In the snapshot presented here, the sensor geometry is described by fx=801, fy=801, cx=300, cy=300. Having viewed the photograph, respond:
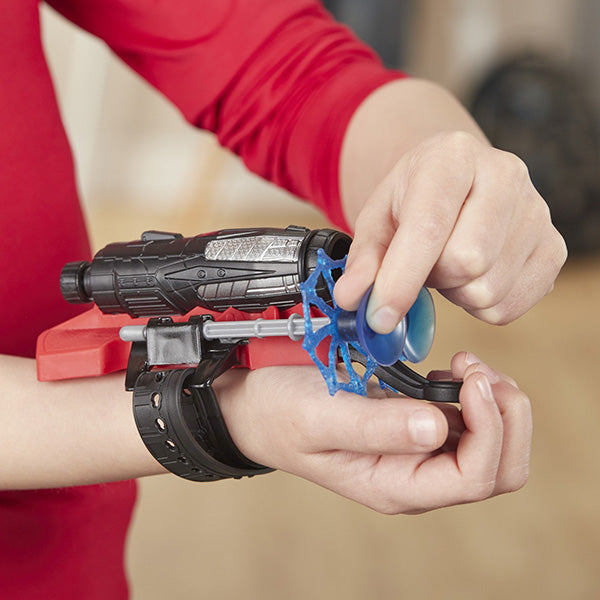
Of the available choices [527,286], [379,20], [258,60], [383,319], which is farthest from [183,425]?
[379,20]

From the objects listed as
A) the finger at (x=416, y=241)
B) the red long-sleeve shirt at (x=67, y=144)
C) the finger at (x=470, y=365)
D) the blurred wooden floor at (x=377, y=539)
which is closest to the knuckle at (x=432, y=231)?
the finger at (x=416, y=241)

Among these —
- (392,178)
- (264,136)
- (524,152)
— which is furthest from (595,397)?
(392,178)

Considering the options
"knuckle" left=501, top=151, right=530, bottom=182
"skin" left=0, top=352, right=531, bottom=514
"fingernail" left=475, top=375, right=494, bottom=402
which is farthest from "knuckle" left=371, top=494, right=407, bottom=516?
"knuckle" left=501, top=151, right=530, bottom=182

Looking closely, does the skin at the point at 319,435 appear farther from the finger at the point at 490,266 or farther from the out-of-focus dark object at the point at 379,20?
the out-of-focus dark object at the point at 379,20

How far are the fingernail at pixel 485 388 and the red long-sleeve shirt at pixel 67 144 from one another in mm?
388

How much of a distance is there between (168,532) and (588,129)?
2131 millimetres

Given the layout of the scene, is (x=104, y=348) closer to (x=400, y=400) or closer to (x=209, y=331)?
(x=209, y=331)

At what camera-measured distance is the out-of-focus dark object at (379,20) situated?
3322mm

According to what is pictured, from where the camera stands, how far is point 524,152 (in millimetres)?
2943

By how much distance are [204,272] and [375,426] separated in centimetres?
19

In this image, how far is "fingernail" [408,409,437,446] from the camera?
0.52m

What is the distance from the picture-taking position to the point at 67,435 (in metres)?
0.68

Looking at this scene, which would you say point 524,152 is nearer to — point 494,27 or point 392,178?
point 494,27

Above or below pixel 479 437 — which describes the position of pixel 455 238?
above
